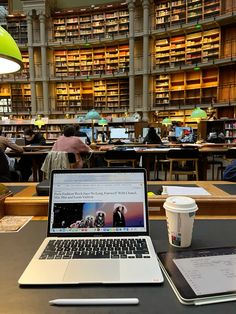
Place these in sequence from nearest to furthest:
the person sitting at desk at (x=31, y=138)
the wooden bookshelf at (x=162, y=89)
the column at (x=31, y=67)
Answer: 1. the person sitting at desk at (x=31, y=138)
2. the wooden bookshelf at (x=162, y=89)
3. the column at (x=31, y=67)

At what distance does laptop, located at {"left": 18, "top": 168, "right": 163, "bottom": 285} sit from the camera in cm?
80

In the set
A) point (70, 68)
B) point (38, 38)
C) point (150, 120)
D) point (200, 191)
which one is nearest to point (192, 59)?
point (150, 120)

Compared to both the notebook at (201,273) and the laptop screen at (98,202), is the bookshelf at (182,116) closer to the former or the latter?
the laptop screen at (98,202)

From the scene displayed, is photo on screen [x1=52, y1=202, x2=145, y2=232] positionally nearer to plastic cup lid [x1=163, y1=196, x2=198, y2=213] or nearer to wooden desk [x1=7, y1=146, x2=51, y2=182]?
plastic cup lid [x1=163, y1=196, x2=198, y2=213]

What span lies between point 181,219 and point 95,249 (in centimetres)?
32

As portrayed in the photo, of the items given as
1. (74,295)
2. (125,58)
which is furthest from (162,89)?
(74,295)

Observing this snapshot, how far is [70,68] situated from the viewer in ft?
47.9

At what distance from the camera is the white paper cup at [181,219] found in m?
0.99

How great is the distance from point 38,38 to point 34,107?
11.5ft

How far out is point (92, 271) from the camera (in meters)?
0.82

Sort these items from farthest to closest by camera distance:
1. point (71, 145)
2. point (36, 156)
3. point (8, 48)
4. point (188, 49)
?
1. point (188, 49)
2. point (36, 156)
3. point (71, 145)
4. point (8, 48)

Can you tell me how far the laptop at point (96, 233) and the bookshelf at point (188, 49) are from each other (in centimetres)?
1221

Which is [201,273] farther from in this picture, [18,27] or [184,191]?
[18,27]

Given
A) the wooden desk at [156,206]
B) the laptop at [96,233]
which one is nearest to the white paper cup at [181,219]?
the laptop at [96,233]
